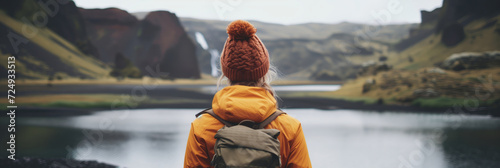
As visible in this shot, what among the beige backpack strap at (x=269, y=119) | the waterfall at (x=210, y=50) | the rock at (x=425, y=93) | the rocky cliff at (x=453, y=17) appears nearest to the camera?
the beige backpack strap at (x=269, y=119)

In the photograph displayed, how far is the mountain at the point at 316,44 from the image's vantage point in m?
11.5

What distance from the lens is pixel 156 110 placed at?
36.3ft

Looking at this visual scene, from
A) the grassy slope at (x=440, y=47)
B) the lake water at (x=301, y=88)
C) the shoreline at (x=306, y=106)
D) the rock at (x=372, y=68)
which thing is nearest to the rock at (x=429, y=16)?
the grassy slope at (x=440, y=47)

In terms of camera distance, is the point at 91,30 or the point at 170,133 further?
the point at 91,30

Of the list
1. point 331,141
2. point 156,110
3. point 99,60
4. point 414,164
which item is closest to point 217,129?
point 414,164

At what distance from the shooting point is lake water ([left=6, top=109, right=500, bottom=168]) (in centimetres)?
775

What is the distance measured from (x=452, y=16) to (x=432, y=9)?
653 millimetres

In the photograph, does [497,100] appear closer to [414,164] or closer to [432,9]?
[432,9]

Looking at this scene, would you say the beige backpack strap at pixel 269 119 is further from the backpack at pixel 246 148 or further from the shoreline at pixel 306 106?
the shoreline at pixel 306 106

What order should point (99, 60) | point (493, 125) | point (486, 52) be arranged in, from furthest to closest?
1. point (99, 60)
2. point (486, 52)
3. point (493, 125)

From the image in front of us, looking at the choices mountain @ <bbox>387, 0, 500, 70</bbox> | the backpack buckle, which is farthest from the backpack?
mountain @ <bbox>387, 0, 500, 70</bbox>

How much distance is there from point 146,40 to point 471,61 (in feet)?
35.0

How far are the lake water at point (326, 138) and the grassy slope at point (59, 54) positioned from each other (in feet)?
4.66

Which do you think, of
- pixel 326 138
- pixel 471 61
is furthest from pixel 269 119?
pixel 471 61
